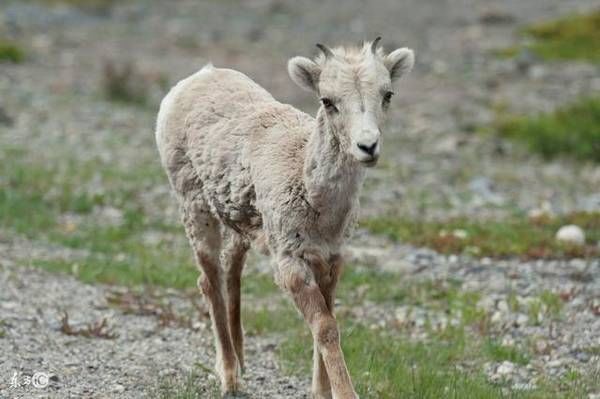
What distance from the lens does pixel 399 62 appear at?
9.28m

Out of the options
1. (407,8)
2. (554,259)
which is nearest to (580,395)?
(554,259)

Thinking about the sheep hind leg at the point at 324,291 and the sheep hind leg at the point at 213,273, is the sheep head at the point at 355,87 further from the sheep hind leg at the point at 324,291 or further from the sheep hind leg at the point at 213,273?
the sheep hind leg at the point at 213,273

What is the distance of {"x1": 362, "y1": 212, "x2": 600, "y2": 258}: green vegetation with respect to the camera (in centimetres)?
1522

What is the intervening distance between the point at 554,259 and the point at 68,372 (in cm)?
713

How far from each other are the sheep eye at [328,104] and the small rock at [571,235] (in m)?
7.56

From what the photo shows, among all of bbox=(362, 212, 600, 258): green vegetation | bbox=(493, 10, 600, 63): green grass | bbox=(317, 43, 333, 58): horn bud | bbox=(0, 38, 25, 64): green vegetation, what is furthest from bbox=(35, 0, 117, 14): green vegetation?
bbox=(317, 43, 333, 58): horn bud

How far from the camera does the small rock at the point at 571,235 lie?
15.6 m

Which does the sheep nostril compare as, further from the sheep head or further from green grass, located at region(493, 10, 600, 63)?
green grass, located at region(493, 10, 600, 63)

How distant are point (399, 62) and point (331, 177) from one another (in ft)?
3.55

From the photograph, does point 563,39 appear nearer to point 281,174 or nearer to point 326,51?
point 281,174

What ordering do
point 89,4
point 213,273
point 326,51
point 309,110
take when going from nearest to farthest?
point 326,51, point 213,273, point 309,110, point 89,4

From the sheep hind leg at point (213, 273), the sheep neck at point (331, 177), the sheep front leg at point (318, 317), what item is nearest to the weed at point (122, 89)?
→ the sheep hind leg at point (213, 273)

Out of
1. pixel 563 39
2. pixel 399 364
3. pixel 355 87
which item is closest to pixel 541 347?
pixel 399 364

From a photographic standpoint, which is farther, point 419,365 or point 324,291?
point 419,365
